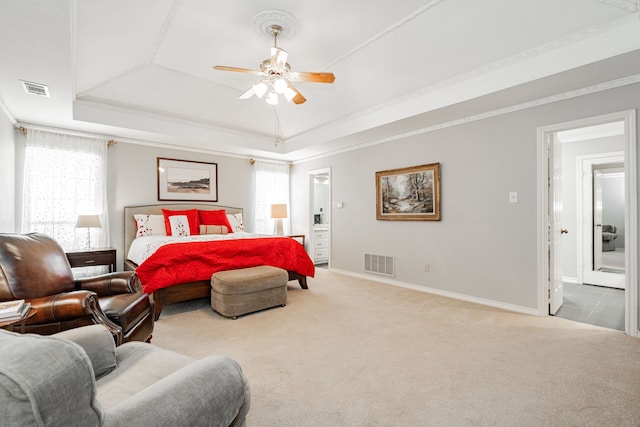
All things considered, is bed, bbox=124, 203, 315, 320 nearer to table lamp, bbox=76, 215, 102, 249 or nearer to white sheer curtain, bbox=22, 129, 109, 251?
table lamp, bbox=76, 215, 102, 249

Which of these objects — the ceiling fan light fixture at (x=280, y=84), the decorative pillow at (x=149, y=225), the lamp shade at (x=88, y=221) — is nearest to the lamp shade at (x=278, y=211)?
the decorative pillow at (x=149, y=225)

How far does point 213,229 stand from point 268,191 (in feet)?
5.63

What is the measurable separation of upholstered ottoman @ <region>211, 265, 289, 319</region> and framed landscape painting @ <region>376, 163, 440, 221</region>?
6.92 ft

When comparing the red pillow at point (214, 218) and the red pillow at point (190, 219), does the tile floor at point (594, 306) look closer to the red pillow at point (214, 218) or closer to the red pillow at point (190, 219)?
the red pillow at point (214, 218)

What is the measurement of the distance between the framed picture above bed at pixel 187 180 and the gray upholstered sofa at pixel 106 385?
14.4 feet

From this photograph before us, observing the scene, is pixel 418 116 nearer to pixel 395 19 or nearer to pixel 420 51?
pixel 420 51

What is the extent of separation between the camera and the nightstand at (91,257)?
→ 4043mm

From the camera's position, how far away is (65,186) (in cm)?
447

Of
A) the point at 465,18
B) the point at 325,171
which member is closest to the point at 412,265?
the point at 325,171

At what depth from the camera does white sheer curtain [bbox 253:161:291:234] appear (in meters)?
6.53

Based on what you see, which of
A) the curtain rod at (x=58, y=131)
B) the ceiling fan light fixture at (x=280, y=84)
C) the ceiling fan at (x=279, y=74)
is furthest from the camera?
the curtain rod at (x=58, y=131)

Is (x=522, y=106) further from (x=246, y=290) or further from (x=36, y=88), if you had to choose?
(x=36, y=88)

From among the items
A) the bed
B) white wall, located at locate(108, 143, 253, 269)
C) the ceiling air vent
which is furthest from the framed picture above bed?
the ceiling air vent

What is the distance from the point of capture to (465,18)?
9.11ft
